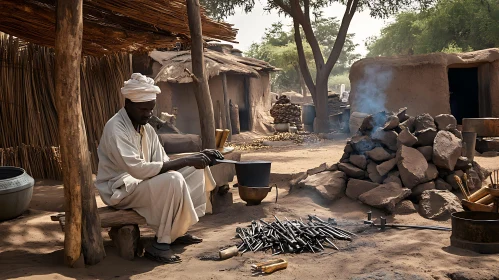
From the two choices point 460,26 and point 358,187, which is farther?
point 460,26

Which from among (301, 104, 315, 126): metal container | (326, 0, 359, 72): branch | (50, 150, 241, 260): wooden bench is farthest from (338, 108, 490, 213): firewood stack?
(301, 104, 315, 126): metal container

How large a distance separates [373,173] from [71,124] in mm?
3918

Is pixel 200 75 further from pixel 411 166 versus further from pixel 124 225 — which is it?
pixel 411 166

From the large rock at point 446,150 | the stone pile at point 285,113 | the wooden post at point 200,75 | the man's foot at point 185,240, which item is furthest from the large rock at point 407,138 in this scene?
the stone pile at point 285,113

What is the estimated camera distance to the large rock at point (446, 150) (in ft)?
18.9

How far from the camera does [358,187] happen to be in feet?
19.2

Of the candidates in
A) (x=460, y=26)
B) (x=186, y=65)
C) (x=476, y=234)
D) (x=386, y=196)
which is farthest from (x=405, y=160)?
(x=460, y=26)

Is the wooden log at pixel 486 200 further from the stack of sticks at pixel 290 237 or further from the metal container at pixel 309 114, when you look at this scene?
the metal container at pixel 309 114

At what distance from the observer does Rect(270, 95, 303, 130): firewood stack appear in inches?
717

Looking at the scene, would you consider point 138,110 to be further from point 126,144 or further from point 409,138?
point 409,138

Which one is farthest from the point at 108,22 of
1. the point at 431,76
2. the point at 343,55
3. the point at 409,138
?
the point at 343,55

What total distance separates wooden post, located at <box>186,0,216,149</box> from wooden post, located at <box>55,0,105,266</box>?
8.04 ft

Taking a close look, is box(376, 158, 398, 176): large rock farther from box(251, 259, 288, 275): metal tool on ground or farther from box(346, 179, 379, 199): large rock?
box(251, 259, 288, 275): metal tool on ground

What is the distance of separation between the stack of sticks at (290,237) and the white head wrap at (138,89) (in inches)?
59.4
